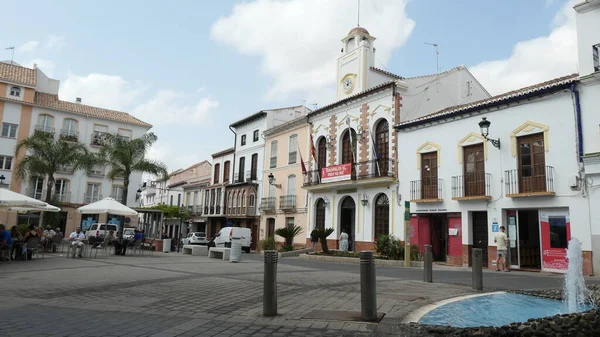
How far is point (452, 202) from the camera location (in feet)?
66.1

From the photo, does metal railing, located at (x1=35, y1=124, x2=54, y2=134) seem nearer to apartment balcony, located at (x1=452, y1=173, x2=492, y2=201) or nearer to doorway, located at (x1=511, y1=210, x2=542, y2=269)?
apartment balcony, located at (x1=452, y1=173, x2=492, y2=201)

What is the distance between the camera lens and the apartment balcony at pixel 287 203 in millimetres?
31123

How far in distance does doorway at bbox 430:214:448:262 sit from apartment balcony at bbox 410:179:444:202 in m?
1.11

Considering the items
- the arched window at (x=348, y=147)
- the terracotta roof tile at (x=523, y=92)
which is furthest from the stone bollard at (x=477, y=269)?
the arched window at (x=348, y=147)

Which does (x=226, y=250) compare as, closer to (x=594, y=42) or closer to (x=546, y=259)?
(x=546, y=259)

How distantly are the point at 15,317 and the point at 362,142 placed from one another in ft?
71.3

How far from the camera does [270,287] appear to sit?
6328 mm

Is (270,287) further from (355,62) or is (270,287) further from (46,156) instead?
(46,156)

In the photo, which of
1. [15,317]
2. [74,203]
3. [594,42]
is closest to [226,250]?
[15,317]

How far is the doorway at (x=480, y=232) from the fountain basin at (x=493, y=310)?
10.6 m

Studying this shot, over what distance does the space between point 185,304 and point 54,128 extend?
4092cm

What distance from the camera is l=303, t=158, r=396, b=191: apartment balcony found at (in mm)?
23688

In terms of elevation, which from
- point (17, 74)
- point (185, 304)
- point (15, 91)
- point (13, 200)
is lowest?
point (185, 304)

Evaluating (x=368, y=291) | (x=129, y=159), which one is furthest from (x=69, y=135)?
(x=368, y=291)
